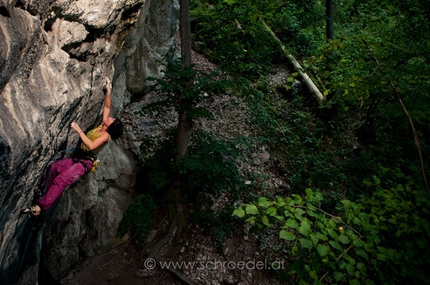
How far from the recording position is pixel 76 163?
180 inches

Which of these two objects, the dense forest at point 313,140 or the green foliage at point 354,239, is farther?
the dense forest at point 313,140

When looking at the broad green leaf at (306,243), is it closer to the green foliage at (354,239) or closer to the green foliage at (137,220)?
the green foliage at (354,239)

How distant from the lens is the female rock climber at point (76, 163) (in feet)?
13.6

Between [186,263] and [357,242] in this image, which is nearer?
[357,242]

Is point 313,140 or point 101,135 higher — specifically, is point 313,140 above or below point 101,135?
below

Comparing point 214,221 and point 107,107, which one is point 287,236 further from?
point 214,221

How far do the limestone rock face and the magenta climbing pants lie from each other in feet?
0.49

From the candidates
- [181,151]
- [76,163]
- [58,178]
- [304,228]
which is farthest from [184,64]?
[304,228]

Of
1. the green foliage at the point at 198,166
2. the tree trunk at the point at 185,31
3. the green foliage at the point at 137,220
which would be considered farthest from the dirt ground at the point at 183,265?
the tree trunk at the point at 185,31

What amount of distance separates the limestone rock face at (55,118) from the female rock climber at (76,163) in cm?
15

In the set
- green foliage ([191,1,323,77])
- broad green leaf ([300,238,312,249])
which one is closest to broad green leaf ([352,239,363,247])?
broad green leaf ([300,238,312,249])

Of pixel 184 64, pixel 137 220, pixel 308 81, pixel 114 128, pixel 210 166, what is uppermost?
pixel 184 64

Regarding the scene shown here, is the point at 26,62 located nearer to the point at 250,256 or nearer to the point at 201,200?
the point at 201,200

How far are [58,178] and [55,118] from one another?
1.28m
